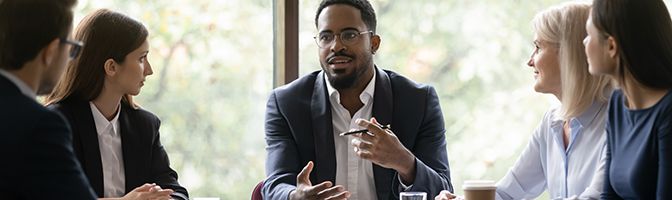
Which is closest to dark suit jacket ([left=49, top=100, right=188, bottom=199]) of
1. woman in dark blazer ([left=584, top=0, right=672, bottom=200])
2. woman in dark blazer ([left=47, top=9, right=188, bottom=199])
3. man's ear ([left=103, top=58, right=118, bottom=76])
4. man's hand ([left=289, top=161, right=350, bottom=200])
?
woman in dark blazer ([left=47, top=9, right=188, bottom=199])

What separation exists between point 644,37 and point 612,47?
92 millimetres

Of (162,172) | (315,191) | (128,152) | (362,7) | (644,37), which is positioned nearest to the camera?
(644,37)

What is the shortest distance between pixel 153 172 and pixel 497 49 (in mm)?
1579

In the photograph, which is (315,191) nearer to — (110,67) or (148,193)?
(148,193)

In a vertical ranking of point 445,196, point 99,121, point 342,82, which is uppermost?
point 342,82

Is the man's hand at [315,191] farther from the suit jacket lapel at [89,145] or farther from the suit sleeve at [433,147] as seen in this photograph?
the suit jacket lapel at [89,145]

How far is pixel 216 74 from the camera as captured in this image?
3.84 metres

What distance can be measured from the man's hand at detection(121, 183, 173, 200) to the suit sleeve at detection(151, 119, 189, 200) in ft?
0.70

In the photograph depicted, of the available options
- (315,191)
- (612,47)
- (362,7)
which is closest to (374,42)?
(362,7)

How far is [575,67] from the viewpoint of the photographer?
2.86 metres

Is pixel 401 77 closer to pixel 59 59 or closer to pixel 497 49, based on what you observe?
pixel 497 49

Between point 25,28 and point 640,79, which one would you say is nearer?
point 25,28

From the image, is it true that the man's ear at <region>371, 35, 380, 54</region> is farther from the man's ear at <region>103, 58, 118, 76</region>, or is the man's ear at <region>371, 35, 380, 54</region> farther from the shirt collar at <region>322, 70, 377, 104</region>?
the man's ear at <region>103, 58, 118, 76</region>

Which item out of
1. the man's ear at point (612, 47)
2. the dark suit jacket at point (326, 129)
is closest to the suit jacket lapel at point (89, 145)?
the dark suit jacket at point (326, 129)
